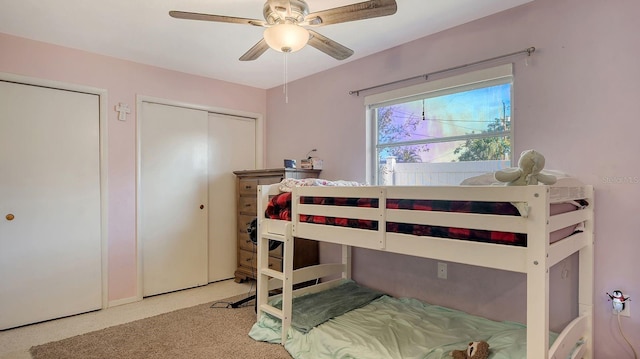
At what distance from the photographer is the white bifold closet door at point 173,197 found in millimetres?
3277

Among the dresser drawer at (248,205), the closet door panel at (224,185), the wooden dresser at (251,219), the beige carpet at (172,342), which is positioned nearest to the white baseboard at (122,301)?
the beige carpet at (172,342)

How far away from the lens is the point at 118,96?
3.06 metres

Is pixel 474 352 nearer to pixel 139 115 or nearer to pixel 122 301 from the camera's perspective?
pixel 122 301

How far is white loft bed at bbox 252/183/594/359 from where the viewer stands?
1.25 m

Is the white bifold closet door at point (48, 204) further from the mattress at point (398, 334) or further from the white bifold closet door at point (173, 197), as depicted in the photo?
the mattress at point (398, 334)

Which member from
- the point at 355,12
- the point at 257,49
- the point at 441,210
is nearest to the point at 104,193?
the point at 257,49

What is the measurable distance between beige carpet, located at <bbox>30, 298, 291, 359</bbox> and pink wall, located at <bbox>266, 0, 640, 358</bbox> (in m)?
1.29

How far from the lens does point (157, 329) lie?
2.51 metres

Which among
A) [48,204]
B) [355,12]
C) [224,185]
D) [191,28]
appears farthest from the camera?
[224,185]

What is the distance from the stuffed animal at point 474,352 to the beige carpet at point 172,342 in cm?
101

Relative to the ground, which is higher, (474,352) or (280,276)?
(280,276)

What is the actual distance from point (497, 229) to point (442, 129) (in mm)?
1417

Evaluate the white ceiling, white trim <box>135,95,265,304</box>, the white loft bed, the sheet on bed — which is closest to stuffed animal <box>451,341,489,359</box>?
the sheet on bed

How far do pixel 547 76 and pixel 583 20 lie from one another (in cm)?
34
